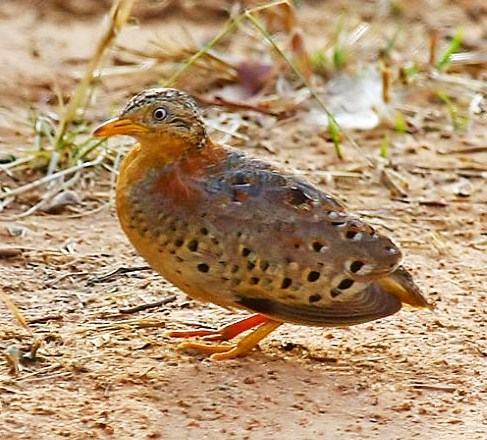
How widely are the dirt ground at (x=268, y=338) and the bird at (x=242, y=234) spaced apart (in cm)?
22

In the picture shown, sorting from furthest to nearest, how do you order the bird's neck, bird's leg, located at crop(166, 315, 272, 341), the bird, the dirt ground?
bird's leg, located at crop(166, 315, 272, 341) < the bird's neck < the bird < the dirt ground

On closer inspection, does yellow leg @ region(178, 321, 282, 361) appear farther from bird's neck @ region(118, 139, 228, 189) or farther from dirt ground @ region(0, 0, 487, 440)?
bird's neck @ region(118, 139, 228, 189)

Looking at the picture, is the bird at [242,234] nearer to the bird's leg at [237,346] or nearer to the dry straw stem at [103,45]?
the bird's leg at [237,346]

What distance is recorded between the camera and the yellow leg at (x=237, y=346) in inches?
175

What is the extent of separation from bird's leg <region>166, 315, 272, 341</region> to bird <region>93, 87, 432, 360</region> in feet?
0.36

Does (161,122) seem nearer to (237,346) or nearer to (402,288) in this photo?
(237,346)

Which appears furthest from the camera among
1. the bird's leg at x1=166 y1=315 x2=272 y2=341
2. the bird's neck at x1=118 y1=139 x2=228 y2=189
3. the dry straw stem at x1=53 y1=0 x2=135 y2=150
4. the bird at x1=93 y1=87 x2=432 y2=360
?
the dry straw stem at x1=53 y1=0 x2=135 y2=150

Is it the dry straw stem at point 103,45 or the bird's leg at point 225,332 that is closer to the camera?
the bird's leg at point 225,332

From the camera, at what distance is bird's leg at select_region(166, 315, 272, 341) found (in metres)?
4.59

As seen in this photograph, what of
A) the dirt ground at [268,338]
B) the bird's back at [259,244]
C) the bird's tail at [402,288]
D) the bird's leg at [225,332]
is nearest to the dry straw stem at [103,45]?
the dirt ground at [268,338]

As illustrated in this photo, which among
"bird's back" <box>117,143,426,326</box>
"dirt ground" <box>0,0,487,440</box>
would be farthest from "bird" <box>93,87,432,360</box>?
"dirt ground" <box>0,0,487,440</box>

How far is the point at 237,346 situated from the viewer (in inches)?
175

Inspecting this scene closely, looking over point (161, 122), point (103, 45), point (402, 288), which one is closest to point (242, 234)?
point (161, 122)

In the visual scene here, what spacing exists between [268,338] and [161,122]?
0.84 meters
